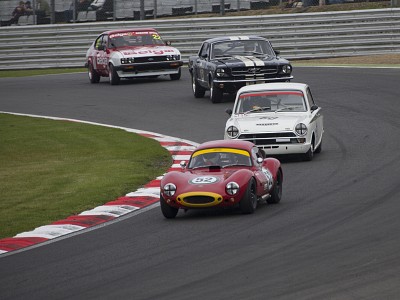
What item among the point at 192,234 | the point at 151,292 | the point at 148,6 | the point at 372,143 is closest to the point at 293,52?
the point at 148,6

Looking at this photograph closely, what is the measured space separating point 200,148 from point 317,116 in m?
5.02

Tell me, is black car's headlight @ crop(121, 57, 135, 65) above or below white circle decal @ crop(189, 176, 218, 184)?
below

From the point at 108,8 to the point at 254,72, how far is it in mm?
14321

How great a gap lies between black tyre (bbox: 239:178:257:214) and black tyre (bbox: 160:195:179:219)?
0.83m

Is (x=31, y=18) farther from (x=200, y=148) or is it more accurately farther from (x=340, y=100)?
(x=200, y=148)

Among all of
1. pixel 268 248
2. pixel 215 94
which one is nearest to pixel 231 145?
pixel 268 248

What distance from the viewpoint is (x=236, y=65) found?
25969 mm

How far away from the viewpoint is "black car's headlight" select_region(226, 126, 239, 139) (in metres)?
18.3

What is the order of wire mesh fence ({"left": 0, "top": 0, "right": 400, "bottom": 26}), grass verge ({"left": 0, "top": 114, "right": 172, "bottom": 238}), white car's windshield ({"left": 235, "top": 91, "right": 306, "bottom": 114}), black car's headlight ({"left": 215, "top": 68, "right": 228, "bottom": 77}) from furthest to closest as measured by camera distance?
wire mesh fence ({"left": 0, "top": 0, "right": 400, "bottom": 26}) → black car's headlight ({"left": 215, "top": 68, "right": 228, "bottom": 77}) → white car's windshield ({"left": 235, "top": 91, "right": 306, "bottom": 114}) → grass verge ({"left": 0, "top": 114, "right": 172, "bottom": 238})

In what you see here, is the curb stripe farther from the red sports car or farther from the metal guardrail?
the metal guardrail

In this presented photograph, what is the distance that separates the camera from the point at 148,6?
39.4 metres

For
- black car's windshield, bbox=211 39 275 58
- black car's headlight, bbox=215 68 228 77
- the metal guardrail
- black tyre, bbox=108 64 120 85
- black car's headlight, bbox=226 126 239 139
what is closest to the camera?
black car's headlight, bbox=226 126 239 139

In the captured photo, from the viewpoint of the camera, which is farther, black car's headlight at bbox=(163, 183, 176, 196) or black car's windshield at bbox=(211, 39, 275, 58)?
black car's windshield at bbox=(211, 39, 275, 58)

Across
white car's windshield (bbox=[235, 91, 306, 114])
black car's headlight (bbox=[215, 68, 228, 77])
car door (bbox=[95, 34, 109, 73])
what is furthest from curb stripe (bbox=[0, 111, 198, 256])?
car door (bbox=[95, 34, 109, 73])
